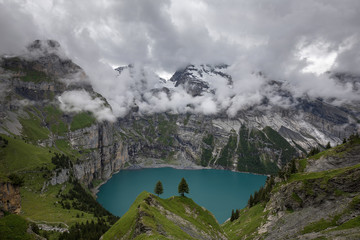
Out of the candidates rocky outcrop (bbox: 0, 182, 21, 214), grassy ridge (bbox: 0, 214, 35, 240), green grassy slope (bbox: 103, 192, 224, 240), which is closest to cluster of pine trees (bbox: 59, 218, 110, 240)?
green grassy slope (bbox: 103, 192, 224, 240)

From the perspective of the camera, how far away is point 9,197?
3027 centimetres

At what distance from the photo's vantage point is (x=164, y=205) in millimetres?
48500

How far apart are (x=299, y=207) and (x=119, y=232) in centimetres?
4433

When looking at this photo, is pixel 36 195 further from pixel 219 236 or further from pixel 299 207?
pixel 299 207

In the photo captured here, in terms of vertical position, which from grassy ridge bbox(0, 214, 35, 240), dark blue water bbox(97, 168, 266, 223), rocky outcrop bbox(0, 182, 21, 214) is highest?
dark blue water bbox(97, 168, 266, 223)

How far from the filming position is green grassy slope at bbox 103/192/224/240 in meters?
32.8

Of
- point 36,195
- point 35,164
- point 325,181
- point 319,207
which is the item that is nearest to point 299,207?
point 319,207

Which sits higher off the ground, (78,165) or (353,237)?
(78,165)

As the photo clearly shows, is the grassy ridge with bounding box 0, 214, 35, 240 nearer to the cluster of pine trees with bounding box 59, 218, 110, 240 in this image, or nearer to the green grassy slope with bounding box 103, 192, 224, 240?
the green grassy slope with bounding box 103, 192, 224, 240

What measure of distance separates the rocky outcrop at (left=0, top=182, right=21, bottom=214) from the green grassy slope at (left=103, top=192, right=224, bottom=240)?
17870 millimetres

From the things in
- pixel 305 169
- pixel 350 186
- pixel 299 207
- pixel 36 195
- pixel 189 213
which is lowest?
pixel 36 195

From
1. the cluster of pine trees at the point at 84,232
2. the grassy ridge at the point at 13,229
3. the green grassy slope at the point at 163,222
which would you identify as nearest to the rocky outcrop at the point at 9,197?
the grassy ridge at the point at 13,229

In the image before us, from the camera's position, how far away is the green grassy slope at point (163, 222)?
32750mm

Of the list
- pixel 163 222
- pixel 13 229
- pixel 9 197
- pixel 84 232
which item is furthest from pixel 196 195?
pixel 13 229
